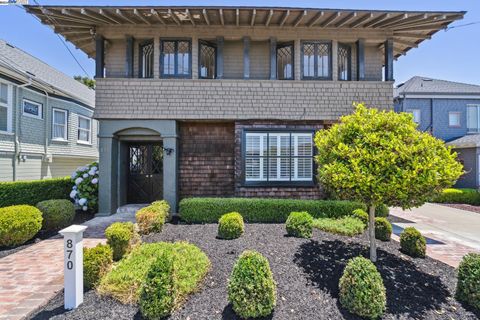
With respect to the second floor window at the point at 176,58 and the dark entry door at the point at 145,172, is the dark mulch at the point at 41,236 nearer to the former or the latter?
the dark entry door at the point at 145,172

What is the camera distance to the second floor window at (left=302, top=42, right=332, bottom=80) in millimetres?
8797

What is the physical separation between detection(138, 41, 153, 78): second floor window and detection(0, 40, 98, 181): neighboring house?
603 cm

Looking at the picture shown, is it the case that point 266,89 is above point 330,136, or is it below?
above

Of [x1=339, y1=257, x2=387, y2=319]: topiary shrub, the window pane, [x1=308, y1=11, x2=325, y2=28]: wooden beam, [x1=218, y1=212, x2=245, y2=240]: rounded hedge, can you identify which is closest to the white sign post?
[x1=218, y1=212, x2=245, y2=240]: rounded hedge

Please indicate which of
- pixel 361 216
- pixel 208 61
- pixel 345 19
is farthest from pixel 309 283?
pixel 345 19

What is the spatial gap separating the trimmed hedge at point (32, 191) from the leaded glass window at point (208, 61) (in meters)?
6.41

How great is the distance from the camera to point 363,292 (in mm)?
3215

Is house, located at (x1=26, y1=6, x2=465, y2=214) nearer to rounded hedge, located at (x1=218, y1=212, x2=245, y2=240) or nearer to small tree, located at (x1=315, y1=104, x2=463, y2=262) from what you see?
rounded hedge, located at (x1=218, y1=212, x2=245, y2=240)

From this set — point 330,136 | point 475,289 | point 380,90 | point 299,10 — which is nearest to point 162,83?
point 299,10

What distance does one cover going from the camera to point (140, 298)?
310 cm

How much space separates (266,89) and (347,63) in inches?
131

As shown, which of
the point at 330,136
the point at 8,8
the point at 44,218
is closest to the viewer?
the point at 330,136

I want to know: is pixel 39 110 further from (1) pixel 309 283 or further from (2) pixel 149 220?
(1) pixel 309 283

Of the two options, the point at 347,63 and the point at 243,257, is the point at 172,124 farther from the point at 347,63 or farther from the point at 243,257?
the point at 347,63
